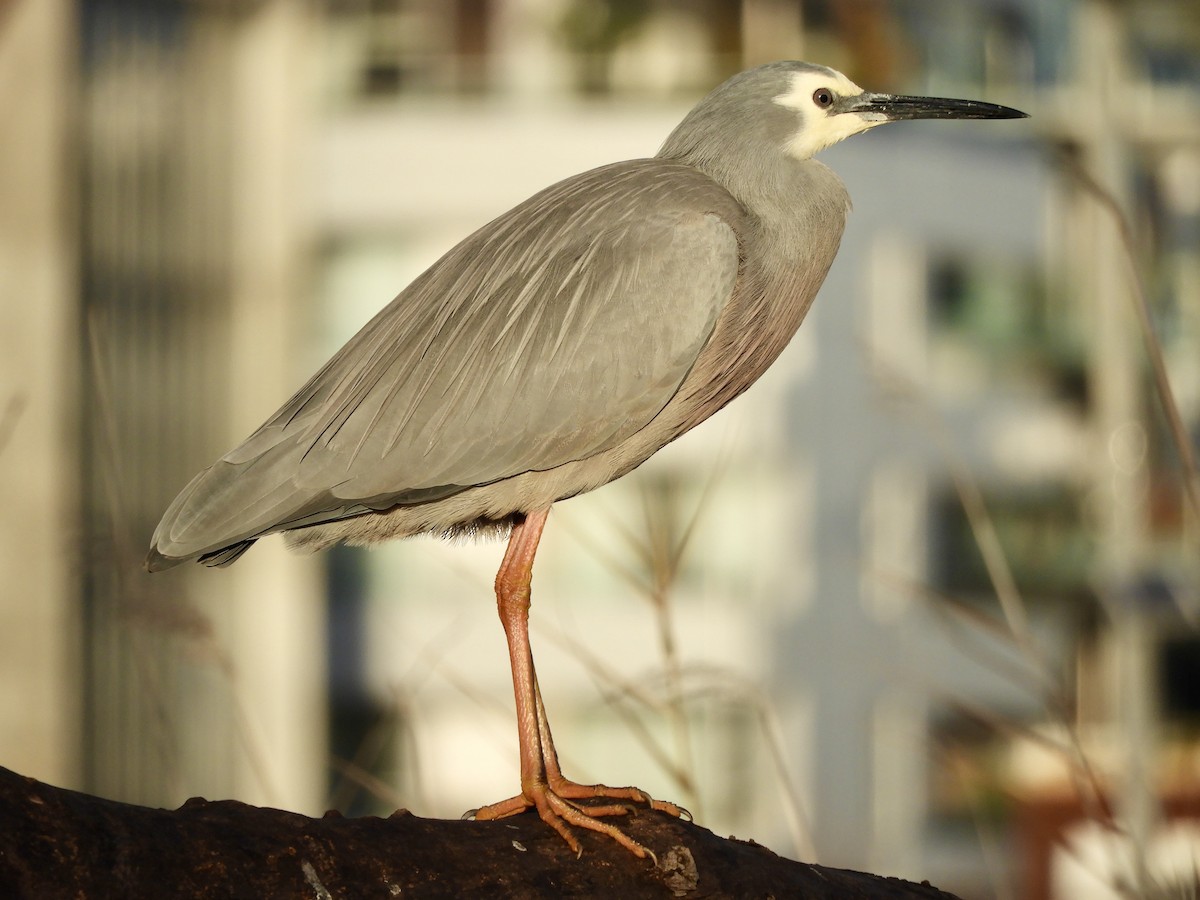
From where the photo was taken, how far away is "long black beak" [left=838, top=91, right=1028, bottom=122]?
3004 millimetres

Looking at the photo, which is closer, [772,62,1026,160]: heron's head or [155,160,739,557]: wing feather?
[155,160,739,557]: wing feather

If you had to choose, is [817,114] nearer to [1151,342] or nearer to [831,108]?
[831,108]

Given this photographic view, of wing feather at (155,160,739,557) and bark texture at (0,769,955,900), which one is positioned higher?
wing feather at (155,160,739,557)

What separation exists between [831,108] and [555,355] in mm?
736

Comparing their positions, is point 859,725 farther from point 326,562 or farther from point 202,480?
point 202,480

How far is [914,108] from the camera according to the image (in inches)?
119

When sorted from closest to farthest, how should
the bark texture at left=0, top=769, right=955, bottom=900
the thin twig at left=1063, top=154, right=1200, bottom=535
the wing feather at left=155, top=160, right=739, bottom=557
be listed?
the bark texture at left=0, top=769, right=955, bottom=900 → the thin twig at left=1063, top=154, right=1200, bottom=535 → the wing feather at left=155, top=160, right=739, bottom=557

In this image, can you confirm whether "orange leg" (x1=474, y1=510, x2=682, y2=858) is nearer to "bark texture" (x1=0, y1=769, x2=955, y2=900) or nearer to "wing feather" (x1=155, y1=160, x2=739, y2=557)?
"bark texture" (x1=0, y1=769, x2=955, y2=900)

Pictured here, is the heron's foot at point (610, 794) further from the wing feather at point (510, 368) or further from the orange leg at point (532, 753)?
the wing feather at point (510, 368)

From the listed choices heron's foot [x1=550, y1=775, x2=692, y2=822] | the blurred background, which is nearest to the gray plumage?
heron's foot [x1=550, y1=775, x2=692, y2=822]

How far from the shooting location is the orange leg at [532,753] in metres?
2.33

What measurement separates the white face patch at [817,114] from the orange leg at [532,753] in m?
0.89

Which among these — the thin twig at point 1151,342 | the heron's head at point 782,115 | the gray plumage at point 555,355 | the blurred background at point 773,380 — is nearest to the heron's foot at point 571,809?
the gray plumage at point 555,355

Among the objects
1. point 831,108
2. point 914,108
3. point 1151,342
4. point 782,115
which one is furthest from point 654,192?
point 1151,342
